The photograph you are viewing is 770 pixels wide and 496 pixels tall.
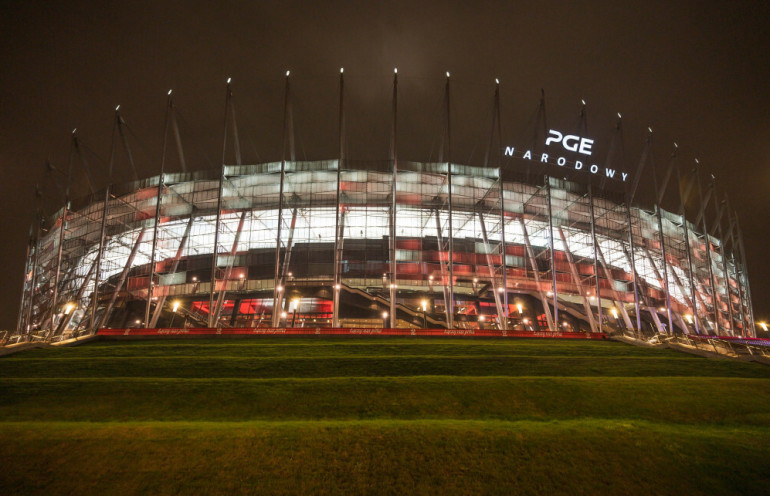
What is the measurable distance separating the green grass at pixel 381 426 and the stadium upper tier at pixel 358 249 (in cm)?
2878

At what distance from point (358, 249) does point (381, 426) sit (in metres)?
41.4

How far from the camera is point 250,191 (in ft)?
189

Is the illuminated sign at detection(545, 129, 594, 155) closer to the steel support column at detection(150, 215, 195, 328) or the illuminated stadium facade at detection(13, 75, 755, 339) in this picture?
the illuminated stadium facade at detection(13, 75, 755, 339)

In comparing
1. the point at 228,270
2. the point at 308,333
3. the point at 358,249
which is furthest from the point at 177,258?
the point at 308,333

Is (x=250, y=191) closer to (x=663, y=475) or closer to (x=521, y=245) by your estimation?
(x=521, y=245)

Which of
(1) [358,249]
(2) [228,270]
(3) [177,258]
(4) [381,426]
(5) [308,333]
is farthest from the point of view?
(3) [177,258]

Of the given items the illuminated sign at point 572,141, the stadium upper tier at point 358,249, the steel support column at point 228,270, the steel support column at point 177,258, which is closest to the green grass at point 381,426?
the steel support column at point 228,270

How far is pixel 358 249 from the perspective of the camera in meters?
53.2

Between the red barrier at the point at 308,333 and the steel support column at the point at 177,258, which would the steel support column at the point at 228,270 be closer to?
the steel support column at the point at 177,258

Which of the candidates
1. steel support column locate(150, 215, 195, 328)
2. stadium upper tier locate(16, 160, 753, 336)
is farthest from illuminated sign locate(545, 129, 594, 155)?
steel support column locate(150, 215, 195, 328)

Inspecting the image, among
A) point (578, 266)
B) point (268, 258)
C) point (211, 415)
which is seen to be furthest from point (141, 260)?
point (578, 266)

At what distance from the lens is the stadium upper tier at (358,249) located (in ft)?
171

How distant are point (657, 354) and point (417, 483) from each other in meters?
22.4

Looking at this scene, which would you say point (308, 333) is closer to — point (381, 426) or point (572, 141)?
point (381, 426)
